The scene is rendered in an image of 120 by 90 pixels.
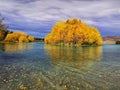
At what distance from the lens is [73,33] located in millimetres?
113312

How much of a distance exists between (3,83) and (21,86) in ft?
6.34

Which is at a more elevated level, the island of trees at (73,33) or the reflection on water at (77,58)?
the island of trees at (73,33)

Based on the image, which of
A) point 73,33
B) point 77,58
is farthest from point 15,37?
point 77,58

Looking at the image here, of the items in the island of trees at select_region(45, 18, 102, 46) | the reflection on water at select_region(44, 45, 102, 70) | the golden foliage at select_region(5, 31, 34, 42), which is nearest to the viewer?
the reflection on water at select_region(44, 45, 102, 70)

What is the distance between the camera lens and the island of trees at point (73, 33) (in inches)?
4488

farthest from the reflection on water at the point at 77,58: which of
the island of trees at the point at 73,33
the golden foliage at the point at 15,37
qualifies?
the golden foliage at the point at 15,37

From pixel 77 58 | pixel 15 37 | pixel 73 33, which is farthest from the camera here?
pixel 15 37

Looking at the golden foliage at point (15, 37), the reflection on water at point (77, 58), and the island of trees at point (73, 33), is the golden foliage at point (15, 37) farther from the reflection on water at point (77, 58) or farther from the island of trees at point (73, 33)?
the reflection on water at point (77, 58)

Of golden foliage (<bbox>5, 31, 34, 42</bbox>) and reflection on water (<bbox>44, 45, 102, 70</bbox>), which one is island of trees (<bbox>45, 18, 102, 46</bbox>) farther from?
golden foliage (<bbox>5, 31, 34, 42</bbox>)

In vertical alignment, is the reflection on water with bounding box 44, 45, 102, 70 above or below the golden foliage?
below

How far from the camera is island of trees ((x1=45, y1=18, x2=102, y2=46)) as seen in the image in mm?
114000

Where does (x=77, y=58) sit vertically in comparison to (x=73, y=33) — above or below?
below

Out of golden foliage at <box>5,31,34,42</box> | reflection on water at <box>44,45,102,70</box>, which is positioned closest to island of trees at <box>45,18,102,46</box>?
reflection on water at <box>44,45,102,70</box>

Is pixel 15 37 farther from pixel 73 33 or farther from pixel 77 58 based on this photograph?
pixel 77 58
